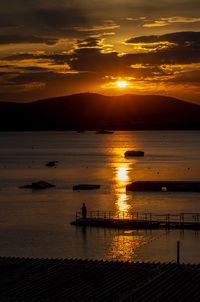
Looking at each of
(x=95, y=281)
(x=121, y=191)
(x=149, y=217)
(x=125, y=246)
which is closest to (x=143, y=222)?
(x=149, y=217)

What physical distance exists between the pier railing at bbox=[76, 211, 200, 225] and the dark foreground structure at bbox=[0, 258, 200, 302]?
22.5 m

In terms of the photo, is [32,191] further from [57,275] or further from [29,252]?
[57,275]

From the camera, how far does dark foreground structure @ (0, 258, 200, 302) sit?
1955 centimetres

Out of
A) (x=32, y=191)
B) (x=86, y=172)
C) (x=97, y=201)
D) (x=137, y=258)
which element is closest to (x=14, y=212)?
(x=97, y=201)

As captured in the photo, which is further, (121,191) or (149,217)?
(121,191)

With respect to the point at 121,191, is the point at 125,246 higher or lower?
lower

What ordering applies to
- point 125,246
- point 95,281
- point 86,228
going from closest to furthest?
point 95,281 → point 125,246 → point 86,228

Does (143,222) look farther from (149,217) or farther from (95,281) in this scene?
(95,281)

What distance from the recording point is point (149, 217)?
50.1 meters

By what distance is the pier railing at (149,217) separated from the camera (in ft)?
154

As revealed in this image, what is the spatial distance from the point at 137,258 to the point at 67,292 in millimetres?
16228

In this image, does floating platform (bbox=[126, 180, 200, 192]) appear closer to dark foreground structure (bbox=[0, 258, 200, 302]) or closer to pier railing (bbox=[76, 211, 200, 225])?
pier railing (bbox=[76, 211, 200, 225])

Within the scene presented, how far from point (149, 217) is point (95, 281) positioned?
28883 mm

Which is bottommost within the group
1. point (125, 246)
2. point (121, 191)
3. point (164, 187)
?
point (125, 246)
